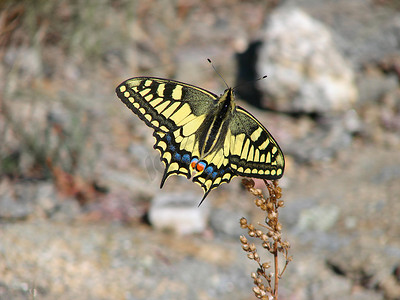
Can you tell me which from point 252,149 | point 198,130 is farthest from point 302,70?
point 252,149

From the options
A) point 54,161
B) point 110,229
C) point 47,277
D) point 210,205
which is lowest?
point 47,277

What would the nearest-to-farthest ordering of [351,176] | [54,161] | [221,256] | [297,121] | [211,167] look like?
[211,167]
[221,256]
[54,161]
[351,176]
[297,121]

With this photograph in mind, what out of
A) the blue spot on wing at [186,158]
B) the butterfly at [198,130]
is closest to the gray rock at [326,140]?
the butterfly at [198,130]

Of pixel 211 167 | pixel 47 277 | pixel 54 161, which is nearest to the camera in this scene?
pixel 211 167

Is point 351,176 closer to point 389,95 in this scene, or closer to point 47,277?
point 389,95

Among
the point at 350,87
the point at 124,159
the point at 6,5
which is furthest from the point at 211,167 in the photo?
the point at 350,87
